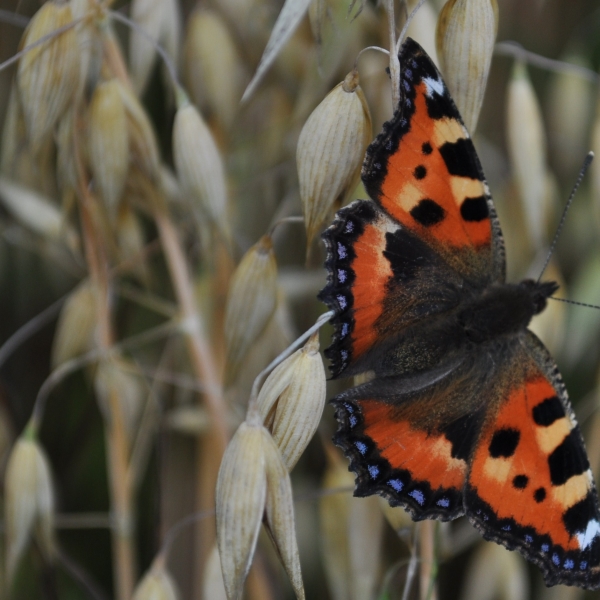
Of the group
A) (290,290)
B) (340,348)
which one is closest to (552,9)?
(290,290)

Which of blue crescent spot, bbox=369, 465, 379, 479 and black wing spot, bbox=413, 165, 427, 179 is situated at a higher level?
black wing spot, bbox=413, 165, 427, 179

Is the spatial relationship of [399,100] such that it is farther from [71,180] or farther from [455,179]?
[71,180]

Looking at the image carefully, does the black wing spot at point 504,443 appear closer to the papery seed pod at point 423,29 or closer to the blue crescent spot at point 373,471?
the blue crescent spot at point 373,471

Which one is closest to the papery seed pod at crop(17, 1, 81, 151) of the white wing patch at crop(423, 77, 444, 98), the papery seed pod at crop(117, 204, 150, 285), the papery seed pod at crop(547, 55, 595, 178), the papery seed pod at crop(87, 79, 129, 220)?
the papery seed pod at crop(87, 79, 129, 220)

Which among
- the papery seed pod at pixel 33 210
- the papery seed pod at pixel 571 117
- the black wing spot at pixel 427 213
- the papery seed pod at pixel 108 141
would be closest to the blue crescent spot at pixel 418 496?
the black wing spot at pixel 427 213

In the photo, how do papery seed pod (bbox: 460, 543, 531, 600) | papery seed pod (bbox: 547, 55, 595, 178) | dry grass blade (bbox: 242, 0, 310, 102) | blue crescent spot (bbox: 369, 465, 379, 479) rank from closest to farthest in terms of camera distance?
1. dry grass blade (bbox: 242, 0, 310, 102)
2. blue crescent spot (bbox: 369, 465, 379, 479)
3. papery seed pod (bbox: 460, 543, 531, 600)
4. papery seed pod (bbox: 547, 55, 595, 178)

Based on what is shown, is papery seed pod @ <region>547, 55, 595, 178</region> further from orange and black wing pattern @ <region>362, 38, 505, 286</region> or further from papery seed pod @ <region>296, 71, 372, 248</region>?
papery seed pod @ <region>296, 71, 372, 248</region>
